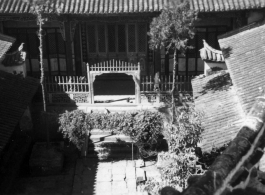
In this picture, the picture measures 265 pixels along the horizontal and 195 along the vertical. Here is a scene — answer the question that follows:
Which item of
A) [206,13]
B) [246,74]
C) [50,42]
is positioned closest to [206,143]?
[246,74]

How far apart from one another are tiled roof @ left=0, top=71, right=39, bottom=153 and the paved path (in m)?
2.93

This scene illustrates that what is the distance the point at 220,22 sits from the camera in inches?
721

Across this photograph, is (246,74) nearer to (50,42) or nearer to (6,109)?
(6,109)

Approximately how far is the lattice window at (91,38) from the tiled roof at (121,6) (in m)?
2.78

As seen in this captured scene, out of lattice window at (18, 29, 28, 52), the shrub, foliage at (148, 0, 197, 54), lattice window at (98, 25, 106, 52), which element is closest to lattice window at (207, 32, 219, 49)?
foliage at (148, 0, 197, 54)

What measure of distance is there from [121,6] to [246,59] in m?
5.31

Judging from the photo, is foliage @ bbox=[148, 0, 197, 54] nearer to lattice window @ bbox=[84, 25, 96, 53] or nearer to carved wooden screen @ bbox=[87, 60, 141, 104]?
carved wooden screen @ bbox=[87, 60, 141, 104]

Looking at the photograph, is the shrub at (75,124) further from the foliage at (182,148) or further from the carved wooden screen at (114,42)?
the carved wooden screen at (114,42)

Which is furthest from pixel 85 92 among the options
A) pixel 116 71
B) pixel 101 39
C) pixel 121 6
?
pixel 121 6

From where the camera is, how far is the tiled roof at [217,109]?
472 inches

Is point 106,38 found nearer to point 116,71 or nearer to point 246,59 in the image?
point 116,71

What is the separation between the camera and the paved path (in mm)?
13944

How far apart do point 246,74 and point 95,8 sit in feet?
21.4

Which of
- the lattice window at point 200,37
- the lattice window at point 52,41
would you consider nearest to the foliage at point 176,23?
the lattice window at point 200,37
